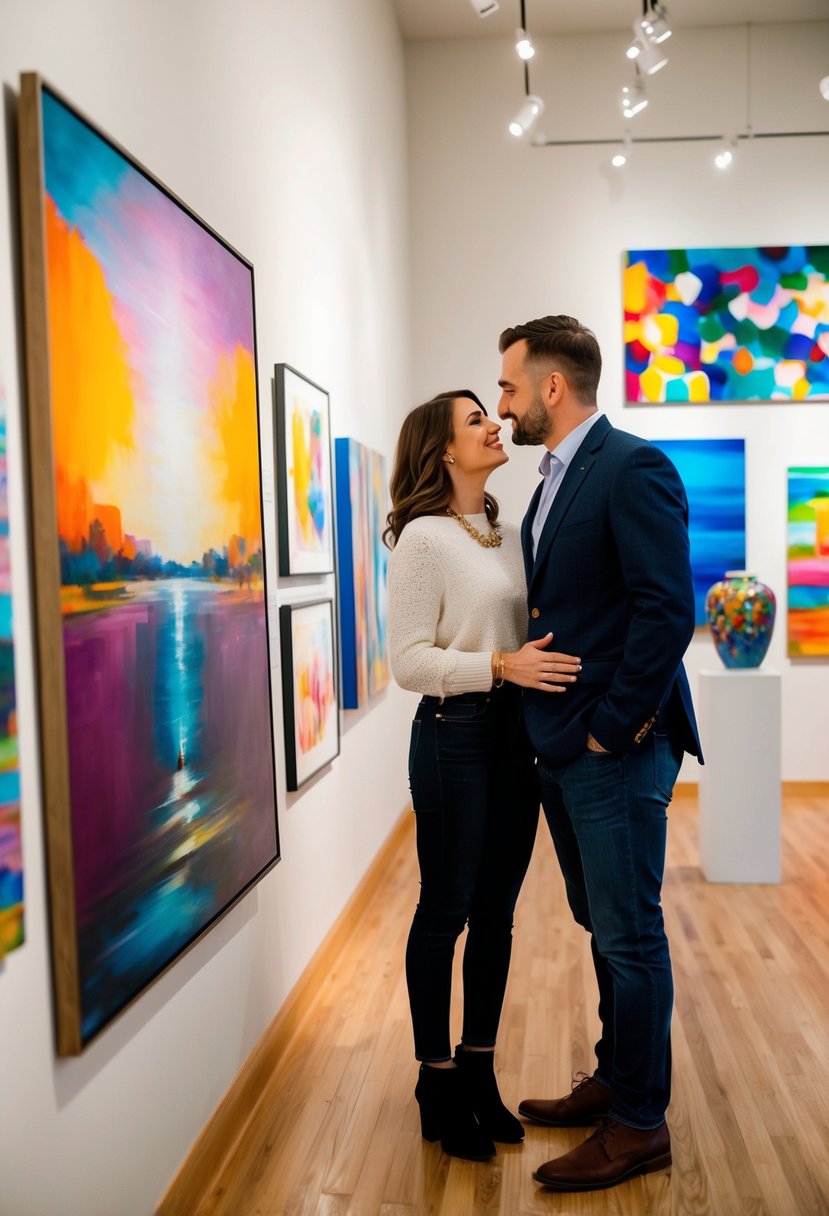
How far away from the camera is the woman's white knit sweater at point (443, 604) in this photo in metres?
2.21

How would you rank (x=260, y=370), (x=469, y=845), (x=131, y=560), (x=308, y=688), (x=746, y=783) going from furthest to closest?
1. (x=746, y=783)
2. (x=308, y=688)
3. (x=260, y=370)
4. (x=469, y=845)
5. (x=131, y=560)

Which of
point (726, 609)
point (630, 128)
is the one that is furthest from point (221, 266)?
point (630, 128)

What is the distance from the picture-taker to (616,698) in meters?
2.01

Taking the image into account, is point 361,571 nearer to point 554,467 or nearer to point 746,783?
point 746,783

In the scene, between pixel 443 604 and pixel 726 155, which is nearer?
pixel 443 604

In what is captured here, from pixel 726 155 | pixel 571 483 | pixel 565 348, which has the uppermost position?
pixel 726 155

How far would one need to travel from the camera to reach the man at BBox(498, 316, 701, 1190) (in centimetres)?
200

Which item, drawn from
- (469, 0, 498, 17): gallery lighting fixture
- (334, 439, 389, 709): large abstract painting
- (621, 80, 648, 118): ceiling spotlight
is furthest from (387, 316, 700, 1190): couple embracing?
(621, 80, 648, 118): ceiling spotlight

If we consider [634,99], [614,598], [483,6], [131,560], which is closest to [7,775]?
[131,560]

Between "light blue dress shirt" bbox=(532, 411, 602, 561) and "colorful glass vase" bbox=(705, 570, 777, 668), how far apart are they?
2.42m

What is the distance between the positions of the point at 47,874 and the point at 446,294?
16.7 feet

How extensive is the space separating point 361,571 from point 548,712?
199cm

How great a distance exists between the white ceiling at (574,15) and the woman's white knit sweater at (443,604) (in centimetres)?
429

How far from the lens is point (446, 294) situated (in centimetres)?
608
